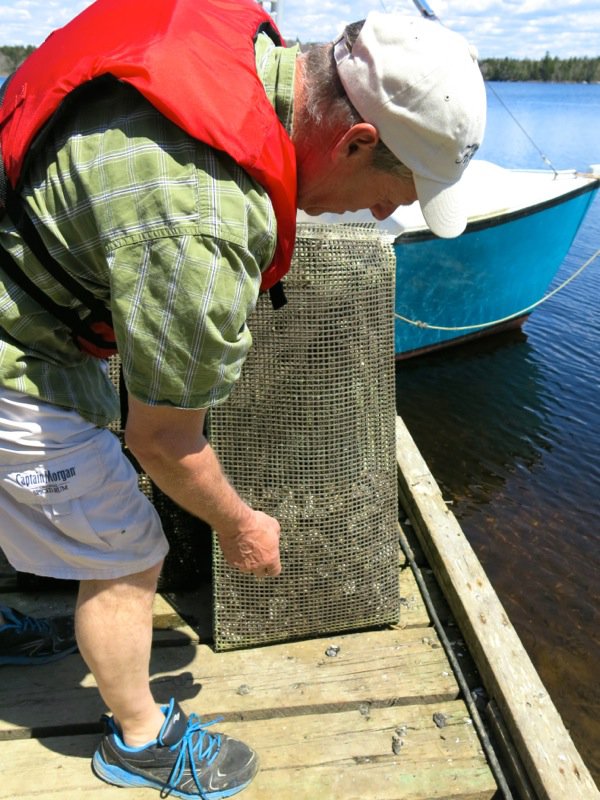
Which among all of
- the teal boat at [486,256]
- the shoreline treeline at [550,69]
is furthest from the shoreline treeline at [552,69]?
the teal boat at [486,256]

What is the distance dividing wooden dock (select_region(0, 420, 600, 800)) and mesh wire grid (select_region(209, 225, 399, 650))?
163mm

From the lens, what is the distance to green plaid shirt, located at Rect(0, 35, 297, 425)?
145cm

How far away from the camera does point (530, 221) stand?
28.8 ft

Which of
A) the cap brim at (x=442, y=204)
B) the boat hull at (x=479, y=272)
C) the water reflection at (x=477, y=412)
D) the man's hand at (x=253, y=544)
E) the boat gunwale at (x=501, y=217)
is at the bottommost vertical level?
the water reflection at (x=477, y=412)

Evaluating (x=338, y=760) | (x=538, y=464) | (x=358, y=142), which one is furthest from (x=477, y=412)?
(x=358, y=142)

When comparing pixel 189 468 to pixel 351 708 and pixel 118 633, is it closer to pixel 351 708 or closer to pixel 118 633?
pixel 118 633

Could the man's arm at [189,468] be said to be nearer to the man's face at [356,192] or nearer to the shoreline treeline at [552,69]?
the man's face at [356,192]

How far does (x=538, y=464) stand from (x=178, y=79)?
21.5 feet

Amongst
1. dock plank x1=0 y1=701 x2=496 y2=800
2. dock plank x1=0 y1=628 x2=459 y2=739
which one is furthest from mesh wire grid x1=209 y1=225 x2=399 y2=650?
dock plank x1=0 y1=701 x2=496 y2=800

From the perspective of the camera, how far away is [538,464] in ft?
24.0

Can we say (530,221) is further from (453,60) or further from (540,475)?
(453,60)

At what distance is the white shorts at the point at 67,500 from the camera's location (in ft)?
6.05

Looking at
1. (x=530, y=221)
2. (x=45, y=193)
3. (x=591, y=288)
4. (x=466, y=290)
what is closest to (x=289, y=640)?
(x=45, y=193)

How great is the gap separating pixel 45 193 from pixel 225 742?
70.3 inches
